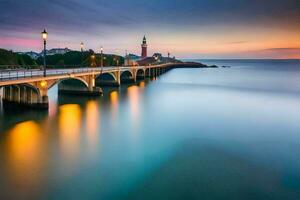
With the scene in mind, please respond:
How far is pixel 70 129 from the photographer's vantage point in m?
23.3

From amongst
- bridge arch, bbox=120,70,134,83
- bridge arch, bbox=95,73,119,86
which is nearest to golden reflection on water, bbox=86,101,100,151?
bridge arch, bbox=95,73,119,86

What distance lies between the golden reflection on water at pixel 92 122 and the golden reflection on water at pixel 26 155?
337 cm

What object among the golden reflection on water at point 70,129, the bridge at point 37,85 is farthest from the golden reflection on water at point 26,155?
the bridge at point 37,85

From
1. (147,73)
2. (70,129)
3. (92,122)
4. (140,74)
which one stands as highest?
(147,73)

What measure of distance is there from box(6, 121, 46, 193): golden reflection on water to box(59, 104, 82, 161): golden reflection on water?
55.6 inches

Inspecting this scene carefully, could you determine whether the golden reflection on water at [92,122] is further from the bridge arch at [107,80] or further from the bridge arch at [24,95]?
the bridge arch at [107,80]

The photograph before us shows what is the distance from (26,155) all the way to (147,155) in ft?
24.1

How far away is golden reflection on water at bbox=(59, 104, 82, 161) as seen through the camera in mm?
17561

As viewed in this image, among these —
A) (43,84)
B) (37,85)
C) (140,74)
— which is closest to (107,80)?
(43,84)

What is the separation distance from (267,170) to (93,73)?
30017 millimetres

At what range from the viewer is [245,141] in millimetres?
20984

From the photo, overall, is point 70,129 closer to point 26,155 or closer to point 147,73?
point 26,155

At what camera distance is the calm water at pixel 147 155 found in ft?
41.3

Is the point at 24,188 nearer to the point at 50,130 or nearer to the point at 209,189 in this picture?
the point at 209,189
